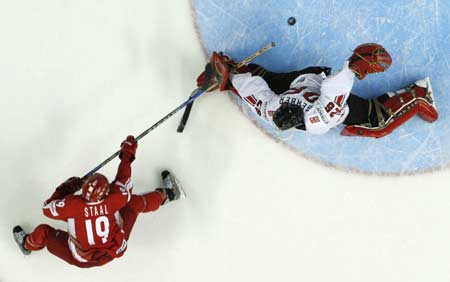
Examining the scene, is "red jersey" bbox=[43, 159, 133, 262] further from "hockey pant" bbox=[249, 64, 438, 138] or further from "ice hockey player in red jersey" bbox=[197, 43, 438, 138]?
"hockey pant" bbox=[249, 64, 438, 138]

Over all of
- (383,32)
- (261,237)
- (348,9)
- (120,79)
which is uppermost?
(120,79)

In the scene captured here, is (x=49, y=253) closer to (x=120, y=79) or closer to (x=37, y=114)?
(x=37, y=114)

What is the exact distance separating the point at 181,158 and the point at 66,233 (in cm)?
82

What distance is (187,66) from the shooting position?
3.12 meters

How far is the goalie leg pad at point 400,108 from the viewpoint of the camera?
2.86 metres

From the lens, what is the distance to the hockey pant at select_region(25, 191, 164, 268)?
9.58ft

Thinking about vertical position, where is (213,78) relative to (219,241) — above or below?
above

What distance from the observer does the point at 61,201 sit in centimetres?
271

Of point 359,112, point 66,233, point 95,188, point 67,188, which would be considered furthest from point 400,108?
point 66,233

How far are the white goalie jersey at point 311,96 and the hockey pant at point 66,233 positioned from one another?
0.84 m

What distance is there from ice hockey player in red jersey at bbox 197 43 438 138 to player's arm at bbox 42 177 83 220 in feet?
3.02

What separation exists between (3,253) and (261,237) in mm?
1635

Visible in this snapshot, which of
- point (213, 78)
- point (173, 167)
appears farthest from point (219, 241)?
point (213, 78)

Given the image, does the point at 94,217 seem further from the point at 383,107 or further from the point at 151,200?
the point at 383,107
